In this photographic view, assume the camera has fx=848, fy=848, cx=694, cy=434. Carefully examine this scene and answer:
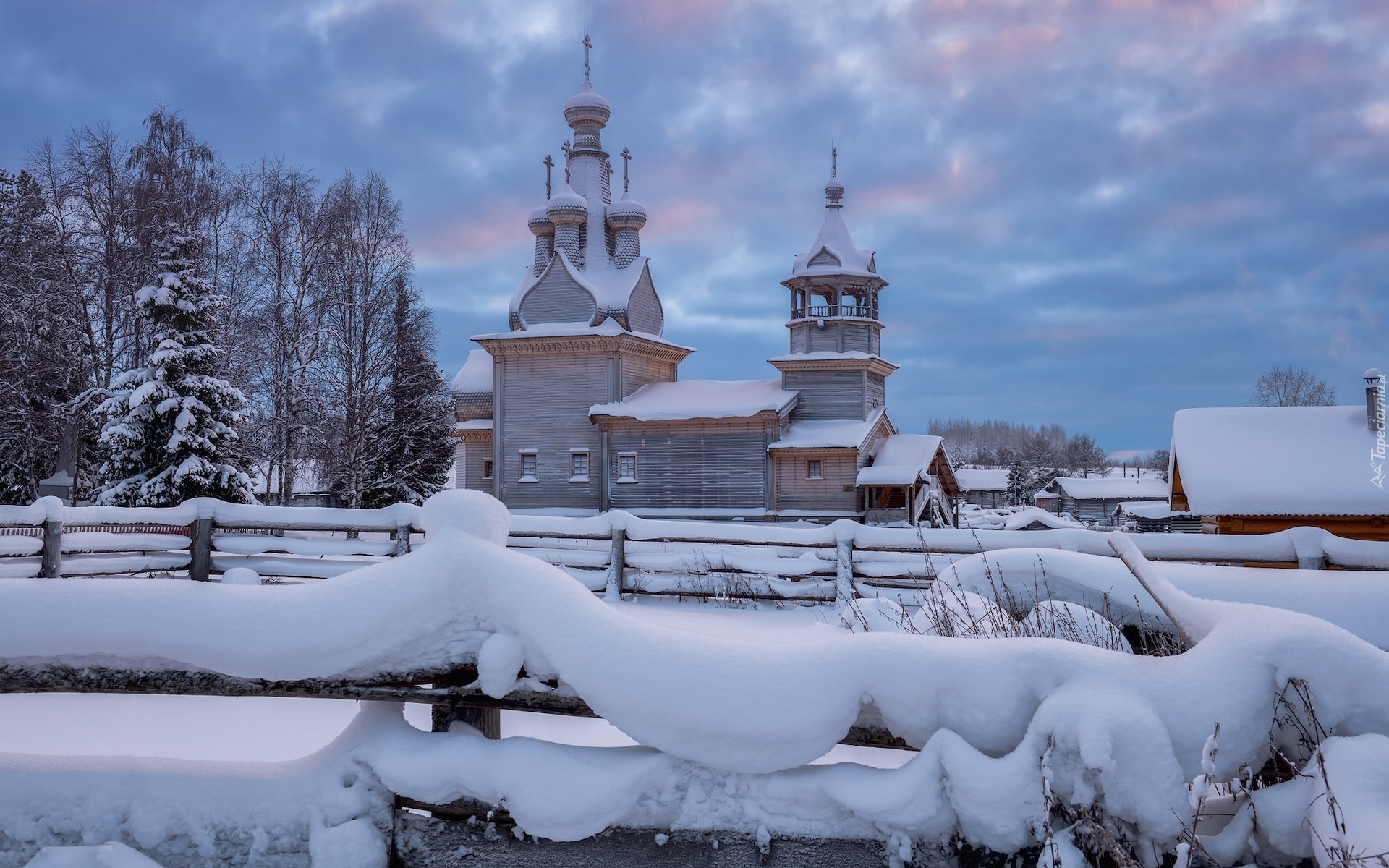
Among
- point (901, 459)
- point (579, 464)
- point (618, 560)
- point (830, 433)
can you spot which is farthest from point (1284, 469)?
point (579, 464)

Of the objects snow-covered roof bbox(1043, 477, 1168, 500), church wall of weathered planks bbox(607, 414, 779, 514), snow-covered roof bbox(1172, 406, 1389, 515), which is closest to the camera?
snow-covered roof bbox(1172, 406, 1389, 515)

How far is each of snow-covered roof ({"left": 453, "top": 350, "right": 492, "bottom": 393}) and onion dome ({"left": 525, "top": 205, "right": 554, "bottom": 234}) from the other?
497 centimetres

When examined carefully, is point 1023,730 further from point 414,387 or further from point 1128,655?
point 414,387

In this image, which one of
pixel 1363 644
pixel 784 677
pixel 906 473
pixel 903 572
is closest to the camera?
pixel 1363 644

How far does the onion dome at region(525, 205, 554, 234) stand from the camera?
31391 mm

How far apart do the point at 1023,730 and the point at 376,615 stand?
6.80 ft

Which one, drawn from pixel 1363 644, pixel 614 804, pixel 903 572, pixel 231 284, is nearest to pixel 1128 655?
pixel 1363 644

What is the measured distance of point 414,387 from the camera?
32.9 metres

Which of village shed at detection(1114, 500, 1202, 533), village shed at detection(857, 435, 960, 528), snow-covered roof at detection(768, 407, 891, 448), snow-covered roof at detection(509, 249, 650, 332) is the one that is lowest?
village shed at detection(1114, 500, 1202, 533)

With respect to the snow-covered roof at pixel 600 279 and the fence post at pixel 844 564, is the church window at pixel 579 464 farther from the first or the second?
the fence post at pixel 844 564

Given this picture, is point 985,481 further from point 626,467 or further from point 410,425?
point 410,425

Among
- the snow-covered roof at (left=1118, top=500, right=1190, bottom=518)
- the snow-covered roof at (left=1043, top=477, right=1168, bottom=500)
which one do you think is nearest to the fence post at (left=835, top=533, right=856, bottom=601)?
the snow-covered roof at (left=1118, top=500, right=1190, bottom=518)

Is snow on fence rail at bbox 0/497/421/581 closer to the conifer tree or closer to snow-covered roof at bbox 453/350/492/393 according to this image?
the conifer tree

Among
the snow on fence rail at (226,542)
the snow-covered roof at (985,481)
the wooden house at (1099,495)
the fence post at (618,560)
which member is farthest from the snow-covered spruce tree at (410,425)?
the snow-covered roof at (985,481)
